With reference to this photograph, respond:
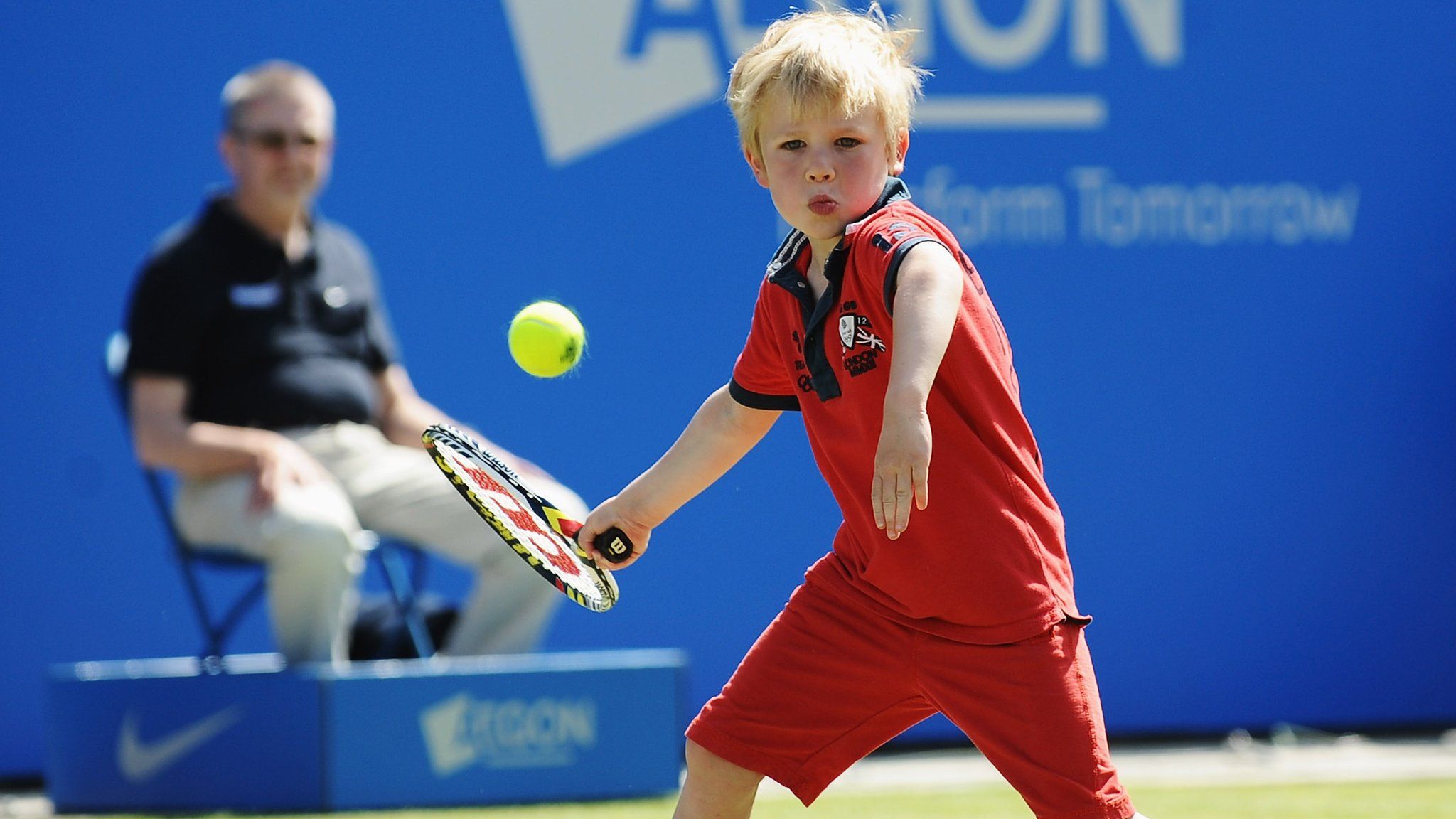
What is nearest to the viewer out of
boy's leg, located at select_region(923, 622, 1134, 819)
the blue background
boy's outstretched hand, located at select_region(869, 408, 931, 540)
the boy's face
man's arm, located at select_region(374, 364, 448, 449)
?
boy's outstretched hand, located at select_region(869, 408, 931, 540)

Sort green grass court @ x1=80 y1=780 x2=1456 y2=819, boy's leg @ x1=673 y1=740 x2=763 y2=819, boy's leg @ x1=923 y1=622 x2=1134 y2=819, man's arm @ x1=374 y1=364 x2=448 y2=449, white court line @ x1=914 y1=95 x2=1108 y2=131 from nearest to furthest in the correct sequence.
Result: boy's leg @ x1=923 y1=622 x2=1134 y2=819, boy's leg @ x1=673 y1=740 x2=763 y2=819, green grass court @ x1=80 y1=780 x2=1456 y2=819, man's arm @ x1=374 y1=364 x2=448 y2=449, white court line @ x1=914 y1=95 x2=1108 y2=131

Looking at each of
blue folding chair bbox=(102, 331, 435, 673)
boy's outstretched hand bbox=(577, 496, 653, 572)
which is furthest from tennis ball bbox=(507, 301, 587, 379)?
blue folding chair bbox=(102, 331, 435, 673)

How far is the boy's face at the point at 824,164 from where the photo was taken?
8.07 feet

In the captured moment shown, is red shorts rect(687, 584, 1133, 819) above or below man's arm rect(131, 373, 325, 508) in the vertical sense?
below

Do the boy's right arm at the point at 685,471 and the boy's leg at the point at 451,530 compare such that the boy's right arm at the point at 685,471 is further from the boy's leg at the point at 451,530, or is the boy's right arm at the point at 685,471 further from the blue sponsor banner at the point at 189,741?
the boy's leg at the point at 451,530

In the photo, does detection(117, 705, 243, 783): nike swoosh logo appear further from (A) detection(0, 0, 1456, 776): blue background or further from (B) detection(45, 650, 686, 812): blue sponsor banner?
(A) detection(0, 0, 1456, 776): blue background

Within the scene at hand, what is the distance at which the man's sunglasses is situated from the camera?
15.1 feet

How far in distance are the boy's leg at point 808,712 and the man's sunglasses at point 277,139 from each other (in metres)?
2.53

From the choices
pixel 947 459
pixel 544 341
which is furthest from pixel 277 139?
pixel 947 459

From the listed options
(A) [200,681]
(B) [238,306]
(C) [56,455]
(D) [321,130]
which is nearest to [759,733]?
(A) [200,681]

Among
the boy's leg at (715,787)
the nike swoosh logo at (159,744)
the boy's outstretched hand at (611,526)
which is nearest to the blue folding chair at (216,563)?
the nike swoosh logo at (159,744)

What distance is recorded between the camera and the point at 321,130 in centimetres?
468

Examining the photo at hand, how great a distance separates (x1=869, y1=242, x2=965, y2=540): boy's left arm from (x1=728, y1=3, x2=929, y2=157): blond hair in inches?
12.2

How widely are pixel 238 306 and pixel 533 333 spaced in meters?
1.66
